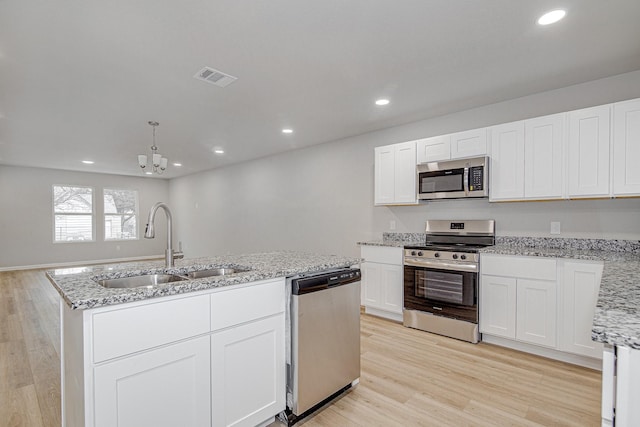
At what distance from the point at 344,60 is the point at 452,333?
282 cm

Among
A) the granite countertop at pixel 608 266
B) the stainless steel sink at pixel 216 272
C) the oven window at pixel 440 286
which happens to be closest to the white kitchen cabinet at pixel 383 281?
the granite countertop at pixel 608 266

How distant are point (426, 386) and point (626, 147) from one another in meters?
2.46

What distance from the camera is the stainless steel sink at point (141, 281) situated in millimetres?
1843

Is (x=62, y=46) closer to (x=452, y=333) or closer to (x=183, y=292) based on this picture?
(x=183, y=292)

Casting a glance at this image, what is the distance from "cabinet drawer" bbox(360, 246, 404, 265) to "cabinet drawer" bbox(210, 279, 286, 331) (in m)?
2.15

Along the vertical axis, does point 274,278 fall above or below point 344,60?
below

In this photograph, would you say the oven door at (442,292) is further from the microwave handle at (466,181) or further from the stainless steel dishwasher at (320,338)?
the stainless steel dishwasher at (320,338)

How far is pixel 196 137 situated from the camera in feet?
16.6

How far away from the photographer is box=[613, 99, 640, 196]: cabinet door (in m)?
2.54

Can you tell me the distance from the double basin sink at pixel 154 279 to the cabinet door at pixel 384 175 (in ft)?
8.20

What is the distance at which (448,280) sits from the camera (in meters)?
3.33

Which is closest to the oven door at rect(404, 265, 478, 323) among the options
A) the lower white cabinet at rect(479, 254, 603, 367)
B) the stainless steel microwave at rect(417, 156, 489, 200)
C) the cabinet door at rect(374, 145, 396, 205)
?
the lower white cabinet at rect(479, 254, 603, 367)

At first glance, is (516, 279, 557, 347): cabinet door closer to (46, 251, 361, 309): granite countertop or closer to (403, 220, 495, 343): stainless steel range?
(403, 220, 495, 343): stainless steel range

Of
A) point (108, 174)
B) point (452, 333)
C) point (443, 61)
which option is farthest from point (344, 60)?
point (108, 174)
